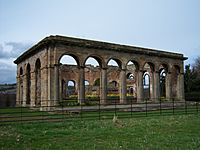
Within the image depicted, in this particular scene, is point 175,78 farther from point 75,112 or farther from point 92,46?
point 75,112

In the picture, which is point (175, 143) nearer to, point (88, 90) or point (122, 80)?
point (122, 80)

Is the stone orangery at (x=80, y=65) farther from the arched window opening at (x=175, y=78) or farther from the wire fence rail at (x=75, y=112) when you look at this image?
the wire fence rail at (x=75, y=112)

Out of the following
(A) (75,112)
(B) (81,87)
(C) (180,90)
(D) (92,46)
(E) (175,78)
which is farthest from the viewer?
(E) (175,78)

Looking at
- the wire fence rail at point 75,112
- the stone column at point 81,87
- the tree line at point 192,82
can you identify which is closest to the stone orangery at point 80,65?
the stone column at point 81,87

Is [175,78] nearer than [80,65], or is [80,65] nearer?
[80,65]

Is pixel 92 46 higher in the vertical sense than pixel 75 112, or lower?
higher

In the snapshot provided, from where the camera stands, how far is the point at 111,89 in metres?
50.5

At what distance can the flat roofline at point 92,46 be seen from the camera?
2392 centimetres

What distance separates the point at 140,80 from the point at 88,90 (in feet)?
57.2

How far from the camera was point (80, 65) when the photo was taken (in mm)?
25547

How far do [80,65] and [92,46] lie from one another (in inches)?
91.0

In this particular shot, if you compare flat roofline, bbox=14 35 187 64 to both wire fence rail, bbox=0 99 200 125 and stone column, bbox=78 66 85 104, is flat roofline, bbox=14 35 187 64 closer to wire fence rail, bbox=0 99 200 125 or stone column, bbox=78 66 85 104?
stone column, bbox=78 66 85 104

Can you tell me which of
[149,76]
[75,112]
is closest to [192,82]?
[149,76]

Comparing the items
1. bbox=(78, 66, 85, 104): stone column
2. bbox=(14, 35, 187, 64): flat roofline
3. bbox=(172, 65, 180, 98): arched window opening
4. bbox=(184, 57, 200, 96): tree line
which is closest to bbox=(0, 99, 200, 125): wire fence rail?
bbox=(78, 66, 85, 104): stone column
